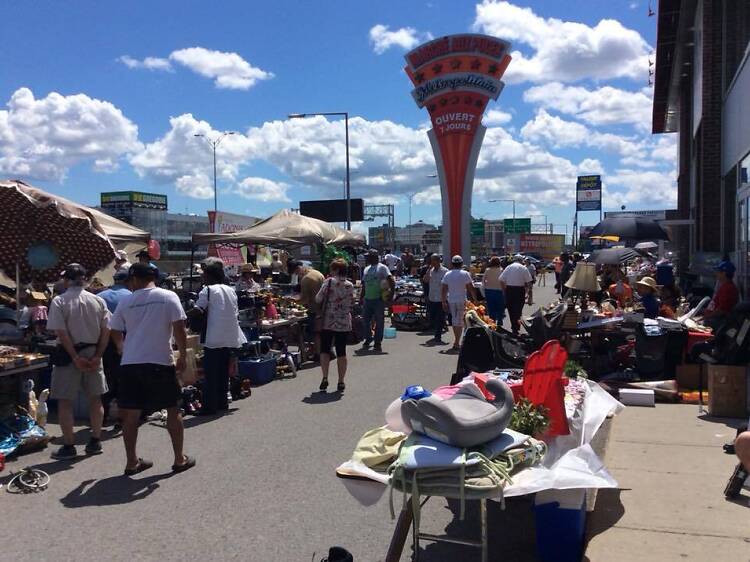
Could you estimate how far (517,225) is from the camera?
95.4 metres

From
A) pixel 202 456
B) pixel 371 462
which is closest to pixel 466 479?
pixel 371 462

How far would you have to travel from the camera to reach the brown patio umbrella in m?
9.25

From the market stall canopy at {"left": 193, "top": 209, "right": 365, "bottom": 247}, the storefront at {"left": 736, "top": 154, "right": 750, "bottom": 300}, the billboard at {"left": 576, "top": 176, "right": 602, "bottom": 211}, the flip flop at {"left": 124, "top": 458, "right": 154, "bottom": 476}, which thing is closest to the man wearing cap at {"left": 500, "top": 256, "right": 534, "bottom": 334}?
the storefront at {"left": 736, "top": 154, "right": 750, "bottom": 300}

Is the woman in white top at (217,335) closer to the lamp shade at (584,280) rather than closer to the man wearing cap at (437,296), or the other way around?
the lamp shade at (584,280)

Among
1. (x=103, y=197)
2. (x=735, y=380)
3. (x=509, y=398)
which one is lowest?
(x=735, y=380)

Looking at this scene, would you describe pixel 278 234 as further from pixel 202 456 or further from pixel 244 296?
pixel 202 456

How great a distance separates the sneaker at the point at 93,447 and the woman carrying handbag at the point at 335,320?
3328 millimetres

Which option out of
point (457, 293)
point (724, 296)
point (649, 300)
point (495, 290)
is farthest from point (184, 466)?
point (495, 290)

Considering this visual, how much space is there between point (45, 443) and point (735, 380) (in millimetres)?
7178

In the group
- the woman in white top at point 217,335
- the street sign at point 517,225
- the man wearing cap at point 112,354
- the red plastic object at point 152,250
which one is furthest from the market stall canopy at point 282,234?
the street sign at point 517,225

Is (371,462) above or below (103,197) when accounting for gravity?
below

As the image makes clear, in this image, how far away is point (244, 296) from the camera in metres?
11.6

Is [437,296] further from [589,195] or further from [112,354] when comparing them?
[589,195]

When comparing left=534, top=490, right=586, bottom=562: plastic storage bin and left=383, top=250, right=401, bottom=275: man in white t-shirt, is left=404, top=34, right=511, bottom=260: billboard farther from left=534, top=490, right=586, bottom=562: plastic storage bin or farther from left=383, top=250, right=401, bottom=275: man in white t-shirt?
left=534, top=490, right=586, bottom=562: plastic storage bin
